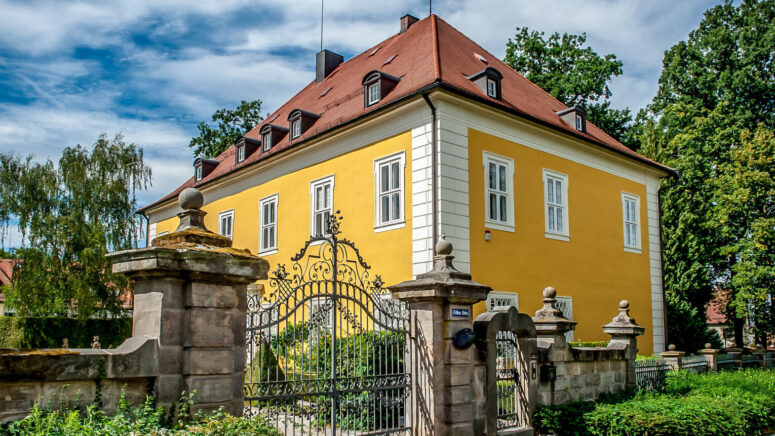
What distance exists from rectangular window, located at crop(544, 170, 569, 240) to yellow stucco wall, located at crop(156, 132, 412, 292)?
182 inches

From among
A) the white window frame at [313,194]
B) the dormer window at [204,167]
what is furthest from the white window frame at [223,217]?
the white window frame at [313,194]

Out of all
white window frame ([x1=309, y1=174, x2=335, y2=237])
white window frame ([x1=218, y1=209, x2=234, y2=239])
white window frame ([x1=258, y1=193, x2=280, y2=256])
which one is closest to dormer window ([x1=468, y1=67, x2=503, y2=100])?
white window frame ([x1=309, y1=174, x2=335, y2=237])

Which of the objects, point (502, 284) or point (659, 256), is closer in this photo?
point (502, 284)

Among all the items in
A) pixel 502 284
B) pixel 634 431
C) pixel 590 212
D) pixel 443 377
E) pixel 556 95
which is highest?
pixel 556 95

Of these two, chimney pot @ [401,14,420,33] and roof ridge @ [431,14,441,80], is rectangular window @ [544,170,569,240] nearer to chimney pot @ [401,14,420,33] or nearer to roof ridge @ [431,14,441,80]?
roof ridge @ [431,14,441,80]

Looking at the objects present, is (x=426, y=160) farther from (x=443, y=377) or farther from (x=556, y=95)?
(x=556, y=95)

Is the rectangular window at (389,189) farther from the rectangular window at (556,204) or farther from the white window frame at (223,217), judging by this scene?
the white window frame at (223,217)

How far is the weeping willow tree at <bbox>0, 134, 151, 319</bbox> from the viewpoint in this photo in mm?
26141

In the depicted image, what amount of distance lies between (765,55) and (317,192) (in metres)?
22.6

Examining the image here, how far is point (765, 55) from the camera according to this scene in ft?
97.0

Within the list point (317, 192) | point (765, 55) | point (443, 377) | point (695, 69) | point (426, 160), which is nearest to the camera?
point (443, 377)

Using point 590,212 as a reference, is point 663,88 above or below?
above

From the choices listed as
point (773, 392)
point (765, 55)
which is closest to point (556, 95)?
point (765, 55)

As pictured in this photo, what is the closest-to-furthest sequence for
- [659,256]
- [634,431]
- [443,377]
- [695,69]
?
1. [443,377]
2. [634,431]
3. [659,256]
4. [695,69]
